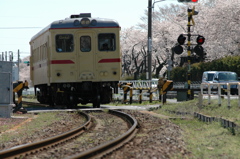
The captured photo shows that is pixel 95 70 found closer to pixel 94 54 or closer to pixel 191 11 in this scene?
pixel 94 54

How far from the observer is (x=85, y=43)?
18.8m

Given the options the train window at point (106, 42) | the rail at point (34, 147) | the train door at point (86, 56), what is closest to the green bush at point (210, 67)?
the train window at point (106, 42)

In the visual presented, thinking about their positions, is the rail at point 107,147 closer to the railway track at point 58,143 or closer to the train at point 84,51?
the railway track at point 58,143

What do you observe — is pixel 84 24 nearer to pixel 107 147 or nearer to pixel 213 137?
pixel 213 137

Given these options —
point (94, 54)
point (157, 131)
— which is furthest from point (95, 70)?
point (157, 131)

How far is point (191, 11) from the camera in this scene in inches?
780

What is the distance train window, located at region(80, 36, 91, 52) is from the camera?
1875cm

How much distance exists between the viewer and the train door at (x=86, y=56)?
61.3ft

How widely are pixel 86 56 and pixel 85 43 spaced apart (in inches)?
20.1

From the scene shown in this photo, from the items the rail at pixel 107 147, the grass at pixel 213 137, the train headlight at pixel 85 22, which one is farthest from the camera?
the train headlight at pixel 85 22

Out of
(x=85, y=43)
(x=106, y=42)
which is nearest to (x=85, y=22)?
(x=85, y=43)

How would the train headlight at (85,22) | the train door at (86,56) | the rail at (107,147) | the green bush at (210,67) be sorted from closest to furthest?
the rail at (107,147)
the train headlight at (85,22)
the train door at (86,56)
the green bush at (210,67)

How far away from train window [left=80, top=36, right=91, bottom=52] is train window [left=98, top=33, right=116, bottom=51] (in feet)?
1.37

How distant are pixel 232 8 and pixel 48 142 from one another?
3716 centimetres
